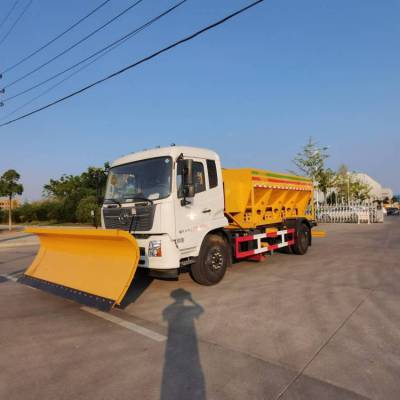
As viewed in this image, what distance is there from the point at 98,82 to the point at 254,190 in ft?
21.5

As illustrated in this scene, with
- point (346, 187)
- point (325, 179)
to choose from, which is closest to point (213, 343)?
point (325, 179)

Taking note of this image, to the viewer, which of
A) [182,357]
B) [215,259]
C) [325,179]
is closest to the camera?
[182,357]

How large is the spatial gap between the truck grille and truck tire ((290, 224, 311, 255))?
19.9ft

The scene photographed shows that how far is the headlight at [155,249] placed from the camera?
19.2ft

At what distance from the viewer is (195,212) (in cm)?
650

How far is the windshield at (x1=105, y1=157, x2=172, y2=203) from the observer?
617 centimetres

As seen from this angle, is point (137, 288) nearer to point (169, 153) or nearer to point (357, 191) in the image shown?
point (169, 153)

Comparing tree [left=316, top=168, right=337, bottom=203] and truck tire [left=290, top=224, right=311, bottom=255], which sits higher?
tree [left=316, top=168, right=337, bottom=203]

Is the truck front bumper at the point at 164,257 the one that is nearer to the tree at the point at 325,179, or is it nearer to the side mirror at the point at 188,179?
the side mirror at the point at 188,179

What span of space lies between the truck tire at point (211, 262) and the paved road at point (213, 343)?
25cm

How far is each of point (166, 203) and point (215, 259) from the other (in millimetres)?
1837

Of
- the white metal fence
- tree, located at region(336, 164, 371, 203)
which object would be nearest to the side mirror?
the white metal fence

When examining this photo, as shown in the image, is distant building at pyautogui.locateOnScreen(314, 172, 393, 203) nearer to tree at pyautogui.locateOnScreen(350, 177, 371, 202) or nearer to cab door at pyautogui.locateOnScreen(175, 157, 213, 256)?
tree at pyautogui.locateOnScreen(350, 177, 371, 202)

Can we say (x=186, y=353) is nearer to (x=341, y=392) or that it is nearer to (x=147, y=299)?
(x=341, y=392)
